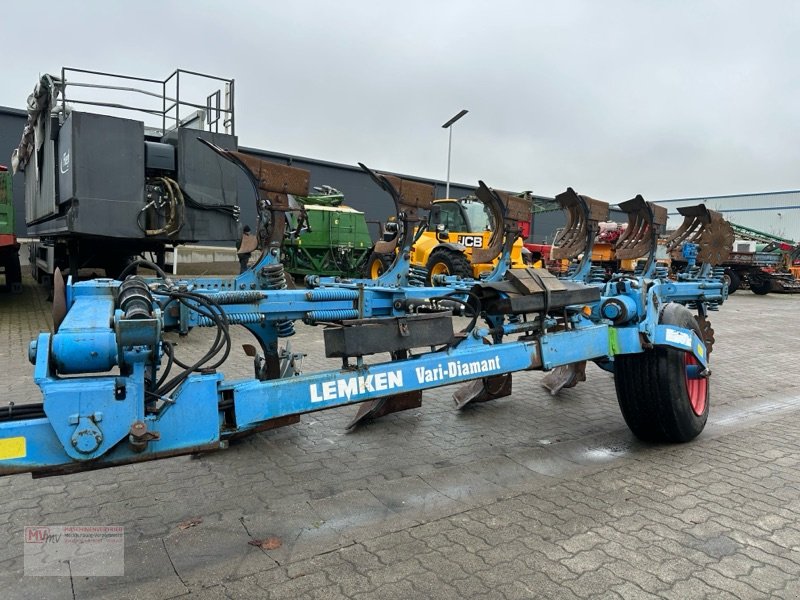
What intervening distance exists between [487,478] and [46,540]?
256cm

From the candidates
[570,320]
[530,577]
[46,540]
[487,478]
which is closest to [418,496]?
[487,478]

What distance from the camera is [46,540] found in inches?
122

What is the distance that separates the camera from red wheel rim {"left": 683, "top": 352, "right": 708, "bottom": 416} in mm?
4770

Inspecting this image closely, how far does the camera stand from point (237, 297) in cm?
363

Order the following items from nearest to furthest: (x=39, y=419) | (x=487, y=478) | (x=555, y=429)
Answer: (x=39, y=419) < (x=487, y=478) < (x=555, y=429)

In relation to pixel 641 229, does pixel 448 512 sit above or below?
below

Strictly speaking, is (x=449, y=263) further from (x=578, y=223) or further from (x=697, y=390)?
(x=697, y=390)

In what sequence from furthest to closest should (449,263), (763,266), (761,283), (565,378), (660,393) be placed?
(761,283), (763,266), (449,263), (565,378), (660,393)

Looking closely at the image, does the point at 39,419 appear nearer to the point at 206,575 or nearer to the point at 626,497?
the point at 206,575

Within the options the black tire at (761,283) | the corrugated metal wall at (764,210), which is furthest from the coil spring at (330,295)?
the corrugated metal wall at (764,210)

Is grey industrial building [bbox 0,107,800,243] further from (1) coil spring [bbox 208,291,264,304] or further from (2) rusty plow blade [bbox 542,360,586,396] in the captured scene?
(1) coil spring [bbox 208,291,264,304]

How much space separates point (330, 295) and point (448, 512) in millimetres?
1551

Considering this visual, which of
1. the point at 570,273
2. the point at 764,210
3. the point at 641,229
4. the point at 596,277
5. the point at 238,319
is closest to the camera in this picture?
the point at 238,319

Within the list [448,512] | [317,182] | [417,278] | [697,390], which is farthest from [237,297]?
[317,182]
